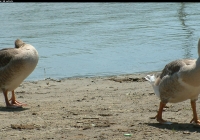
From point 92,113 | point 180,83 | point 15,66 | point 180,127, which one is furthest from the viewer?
point 15,66

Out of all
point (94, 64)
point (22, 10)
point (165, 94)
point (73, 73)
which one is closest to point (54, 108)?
point (165, 94)

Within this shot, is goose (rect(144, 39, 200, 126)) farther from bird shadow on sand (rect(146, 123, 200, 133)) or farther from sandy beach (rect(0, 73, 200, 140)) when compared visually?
sandy beach (rect(0, 73, 200, 140))

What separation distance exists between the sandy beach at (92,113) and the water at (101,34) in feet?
5.78

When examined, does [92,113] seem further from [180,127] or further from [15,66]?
[15,66]

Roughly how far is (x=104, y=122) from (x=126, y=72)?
5.47m

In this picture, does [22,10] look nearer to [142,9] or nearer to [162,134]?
[142,9]

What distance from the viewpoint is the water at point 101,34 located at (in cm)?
1352

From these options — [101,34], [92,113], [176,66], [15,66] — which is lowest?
[101,34]

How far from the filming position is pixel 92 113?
809 cm

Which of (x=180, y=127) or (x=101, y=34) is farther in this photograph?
(x=101, y=34)

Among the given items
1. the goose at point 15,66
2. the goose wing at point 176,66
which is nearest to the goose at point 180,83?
the goose wing at point 176,66

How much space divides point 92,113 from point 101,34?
34.3 ft

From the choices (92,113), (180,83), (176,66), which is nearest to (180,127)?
(180,83)

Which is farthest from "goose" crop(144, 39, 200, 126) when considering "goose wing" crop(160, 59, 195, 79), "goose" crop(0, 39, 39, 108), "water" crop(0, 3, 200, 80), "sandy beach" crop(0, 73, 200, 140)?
"water" crop(0, 3, 200, 80)
